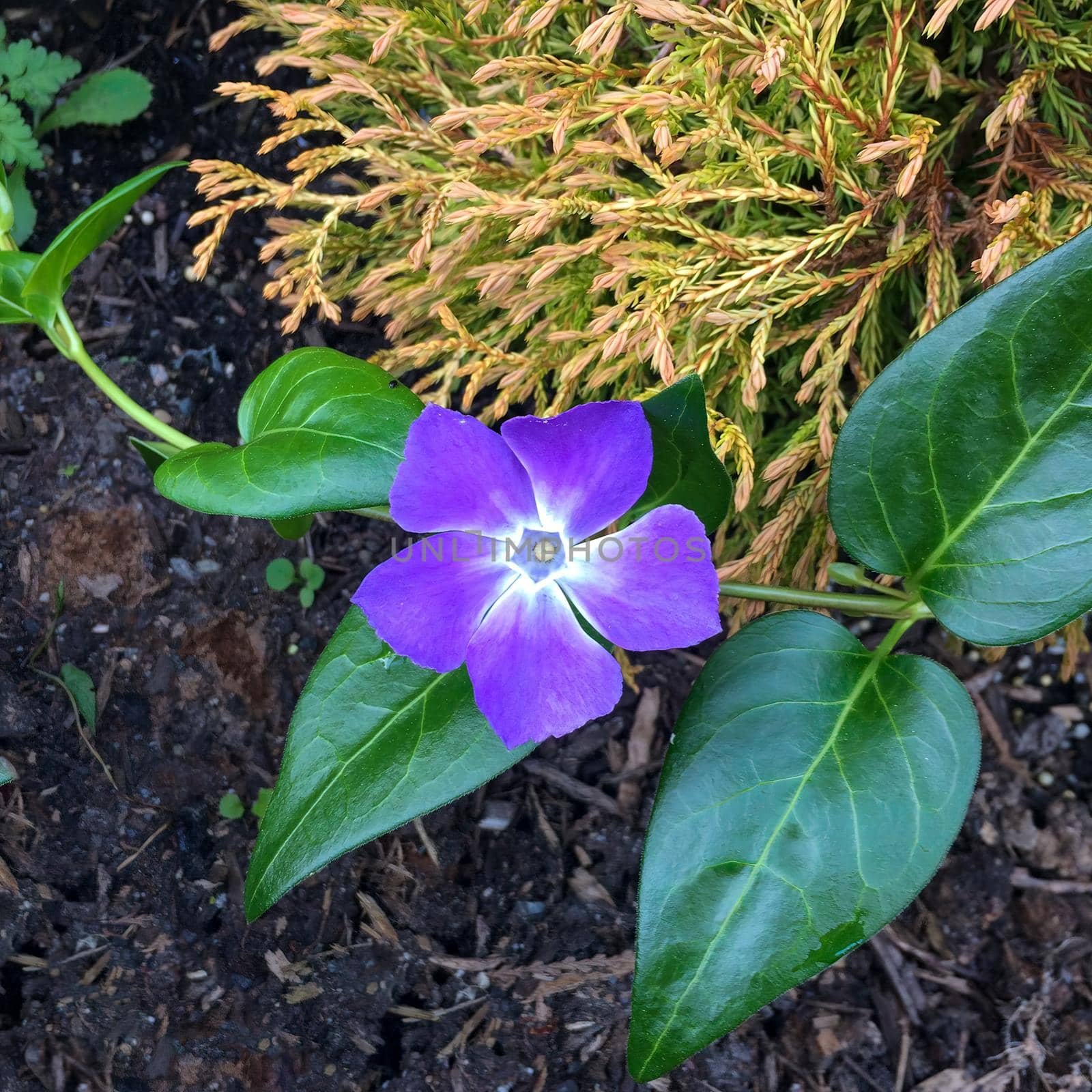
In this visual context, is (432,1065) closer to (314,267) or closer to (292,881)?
(292,881)

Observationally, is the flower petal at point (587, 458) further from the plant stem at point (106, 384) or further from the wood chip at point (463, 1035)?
the wood chip at point (463, 1035)

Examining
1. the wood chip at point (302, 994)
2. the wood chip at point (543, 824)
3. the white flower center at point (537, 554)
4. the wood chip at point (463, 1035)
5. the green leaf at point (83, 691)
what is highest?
the white flower center at point (537, 554)

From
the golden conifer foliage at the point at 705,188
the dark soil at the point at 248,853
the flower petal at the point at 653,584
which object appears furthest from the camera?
the dark soil at the point at 248,853

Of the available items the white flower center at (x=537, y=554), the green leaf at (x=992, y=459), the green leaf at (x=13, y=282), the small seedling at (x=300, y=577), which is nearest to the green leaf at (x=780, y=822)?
the green leaf at (x=992, y=459)

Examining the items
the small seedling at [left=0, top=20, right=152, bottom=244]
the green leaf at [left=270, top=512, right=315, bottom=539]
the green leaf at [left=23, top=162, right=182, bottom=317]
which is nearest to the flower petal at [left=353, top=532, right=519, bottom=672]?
the green leaf at [left=270, top=512, right=315, bottom=539]

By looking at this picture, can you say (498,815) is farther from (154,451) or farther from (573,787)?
(154,451)

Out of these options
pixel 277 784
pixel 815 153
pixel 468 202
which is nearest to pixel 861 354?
pixel 815 153
